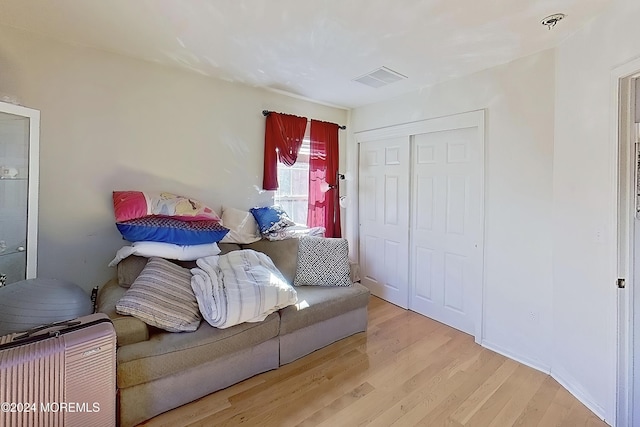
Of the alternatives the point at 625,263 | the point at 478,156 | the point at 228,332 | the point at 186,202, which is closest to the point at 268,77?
the point at 186,202

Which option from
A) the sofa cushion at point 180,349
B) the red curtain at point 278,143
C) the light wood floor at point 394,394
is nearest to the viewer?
the sofa cushion at point 180,349

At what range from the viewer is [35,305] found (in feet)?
5.16

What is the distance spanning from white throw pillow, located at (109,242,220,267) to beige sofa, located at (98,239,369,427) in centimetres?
8

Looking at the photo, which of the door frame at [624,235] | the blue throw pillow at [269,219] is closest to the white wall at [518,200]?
the door frame at [624,235]

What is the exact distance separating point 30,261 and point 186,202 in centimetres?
104

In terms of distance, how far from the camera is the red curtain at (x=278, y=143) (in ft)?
10.9

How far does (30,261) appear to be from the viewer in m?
1.98

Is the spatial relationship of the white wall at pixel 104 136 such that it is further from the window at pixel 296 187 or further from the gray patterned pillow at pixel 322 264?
the gray patterned pillow at pixel 322 264

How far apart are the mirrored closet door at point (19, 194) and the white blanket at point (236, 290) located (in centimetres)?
103

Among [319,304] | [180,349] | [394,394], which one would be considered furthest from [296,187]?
[394,394]

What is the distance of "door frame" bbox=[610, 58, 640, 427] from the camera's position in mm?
1720

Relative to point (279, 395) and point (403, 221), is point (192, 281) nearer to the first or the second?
point (279, 395)

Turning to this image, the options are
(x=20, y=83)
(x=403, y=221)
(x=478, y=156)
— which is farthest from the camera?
(x=403, y=221)

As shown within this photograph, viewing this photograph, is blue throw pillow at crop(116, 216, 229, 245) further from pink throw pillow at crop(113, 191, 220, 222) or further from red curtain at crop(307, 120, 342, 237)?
red curtain at crop(307, 120, 342, 237)
